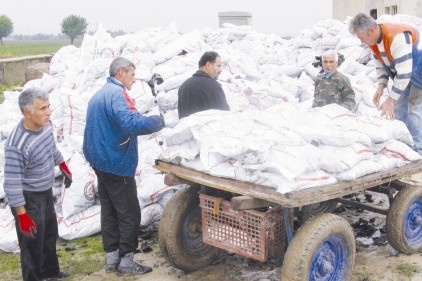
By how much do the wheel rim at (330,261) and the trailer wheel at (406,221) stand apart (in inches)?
29.4

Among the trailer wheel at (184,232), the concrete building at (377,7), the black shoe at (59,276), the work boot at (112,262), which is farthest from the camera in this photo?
the concrete building at (377,7)

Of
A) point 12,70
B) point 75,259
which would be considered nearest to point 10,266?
point 75,259

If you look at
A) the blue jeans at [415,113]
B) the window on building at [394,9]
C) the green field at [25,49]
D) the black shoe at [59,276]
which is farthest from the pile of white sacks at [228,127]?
the green field at [25,49]

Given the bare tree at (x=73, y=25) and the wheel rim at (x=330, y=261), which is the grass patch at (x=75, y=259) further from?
the bare tree at (x=73, y=25)

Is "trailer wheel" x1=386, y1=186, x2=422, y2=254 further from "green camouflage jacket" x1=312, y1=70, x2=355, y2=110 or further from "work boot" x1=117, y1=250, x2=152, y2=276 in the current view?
"work boot" x1=117, y1=250, x2=152, y2=276

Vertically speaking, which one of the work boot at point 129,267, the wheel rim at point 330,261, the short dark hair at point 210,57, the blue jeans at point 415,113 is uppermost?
the short dark hair at point 210,57

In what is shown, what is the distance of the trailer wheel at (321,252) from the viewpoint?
359cm

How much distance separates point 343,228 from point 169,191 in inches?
89.9

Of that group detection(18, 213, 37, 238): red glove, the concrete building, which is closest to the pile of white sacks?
detection(18, 213, 37, 238): red glove

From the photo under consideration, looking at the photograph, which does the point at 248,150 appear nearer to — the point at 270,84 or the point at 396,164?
the point at 396,164

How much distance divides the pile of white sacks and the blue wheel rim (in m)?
0.51

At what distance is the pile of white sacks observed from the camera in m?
3.81

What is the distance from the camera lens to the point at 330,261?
12.9ft

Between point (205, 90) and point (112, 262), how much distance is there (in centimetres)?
181
